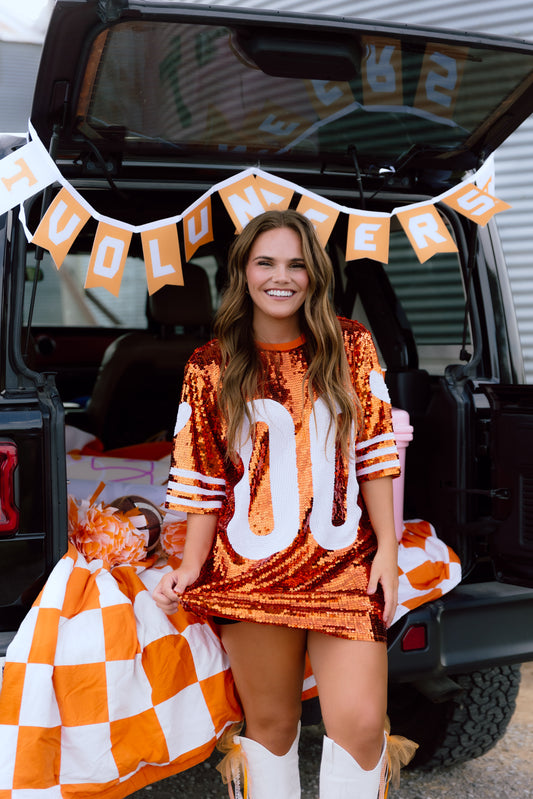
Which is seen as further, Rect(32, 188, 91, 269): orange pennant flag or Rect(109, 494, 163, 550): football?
Rect(109, 494, 163, 550): football

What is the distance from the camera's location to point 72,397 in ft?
15.0

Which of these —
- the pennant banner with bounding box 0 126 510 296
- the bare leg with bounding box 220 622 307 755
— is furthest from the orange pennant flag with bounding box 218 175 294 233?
the bare leg with bounding box 220 622 307 755

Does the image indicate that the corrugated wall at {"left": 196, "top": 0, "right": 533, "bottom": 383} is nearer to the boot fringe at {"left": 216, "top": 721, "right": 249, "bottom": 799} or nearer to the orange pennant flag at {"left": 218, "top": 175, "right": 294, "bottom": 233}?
the orange pennant flag at {"left": 218, "top": 175, "right": 294, "bottom": 233}

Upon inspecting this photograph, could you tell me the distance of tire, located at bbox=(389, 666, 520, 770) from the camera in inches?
101

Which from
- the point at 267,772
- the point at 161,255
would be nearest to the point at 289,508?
the point at 267,772

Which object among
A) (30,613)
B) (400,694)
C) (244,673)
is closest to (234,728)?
(244,673)

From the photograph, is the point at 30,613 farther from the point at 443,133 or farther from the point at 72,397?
the point at 72,397

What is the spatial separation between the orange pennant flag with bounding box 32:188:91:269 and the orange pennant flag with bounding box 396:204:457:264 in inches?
37.1

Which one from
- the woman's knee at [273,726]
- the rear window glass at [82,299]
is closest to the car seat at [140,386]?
the rear window glass at [82,299]

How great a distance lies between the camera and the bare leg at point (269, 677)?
1.85 m

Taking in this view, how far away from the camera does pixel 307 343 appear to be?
6.40 feet

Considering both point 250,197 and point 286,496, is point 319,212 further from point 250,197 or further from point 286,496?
point 286,496

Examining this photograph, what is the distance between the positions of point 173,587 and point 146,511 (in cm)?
46

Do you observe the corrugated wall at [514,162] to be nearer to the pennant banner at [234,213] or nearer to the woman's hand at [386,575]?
the pennant banner at [234,213]
